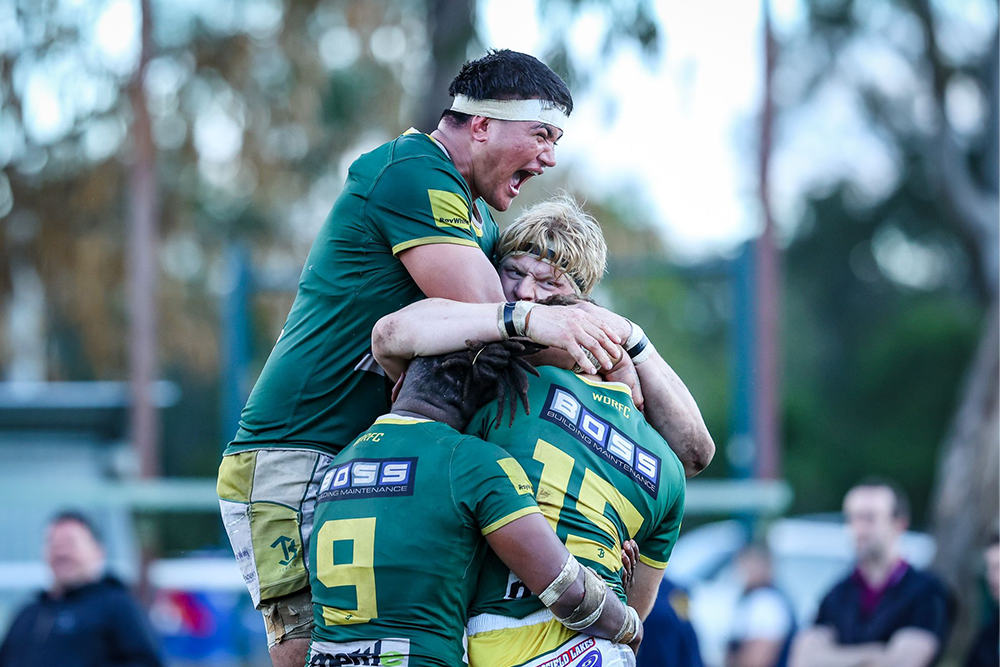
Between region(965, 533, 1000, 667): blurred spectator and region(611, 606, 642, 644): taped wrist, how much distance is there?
4698mm

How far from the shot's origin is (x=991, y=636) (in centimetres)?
706

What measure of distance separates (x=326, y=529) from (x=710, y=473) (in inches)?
919

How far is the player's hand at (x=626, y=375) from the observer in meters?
3.32

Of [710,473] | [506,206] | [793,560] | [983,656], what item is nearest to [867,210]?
[710,473]

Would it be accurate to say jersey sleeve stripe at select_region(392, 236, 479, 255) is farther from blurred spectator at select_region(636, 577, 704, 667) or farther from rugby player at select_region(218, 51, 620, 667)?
blurred spectator at select_region(636, 577, 704, 667)

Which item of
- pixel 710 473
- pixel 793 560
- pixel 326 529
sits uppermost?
pixel 326 529

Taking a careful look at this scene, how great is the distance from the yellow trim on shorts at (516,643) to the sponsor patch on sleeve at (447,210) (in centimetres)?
106

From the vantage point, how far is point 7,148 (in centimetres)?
1794

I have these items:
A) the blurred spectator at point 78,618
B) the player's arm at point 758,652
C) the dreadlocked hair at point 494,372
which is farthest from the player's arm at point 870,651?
the dreadlocked hair at point 494,372

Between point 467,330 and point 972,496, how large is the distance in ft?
38.6

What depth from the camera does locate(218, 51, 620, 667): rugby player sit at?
3.33 metres

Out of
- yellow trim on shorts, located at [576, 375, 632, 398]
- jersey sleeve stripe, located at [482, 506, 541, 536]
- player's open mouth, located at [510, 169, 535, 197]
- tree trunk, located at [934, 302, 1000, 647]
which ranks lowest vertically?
tree trunk, located at [934, 302, 1000, 647]

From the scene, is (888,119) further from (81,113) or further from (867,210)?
(81,113)

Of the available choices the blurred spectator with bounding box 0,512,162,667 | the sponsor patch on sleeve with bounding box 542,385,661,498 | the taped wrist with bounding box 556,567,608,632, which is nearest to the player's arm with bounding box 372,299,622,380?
the sponsor patch on sleeve with bounding box 542,385,661,498
